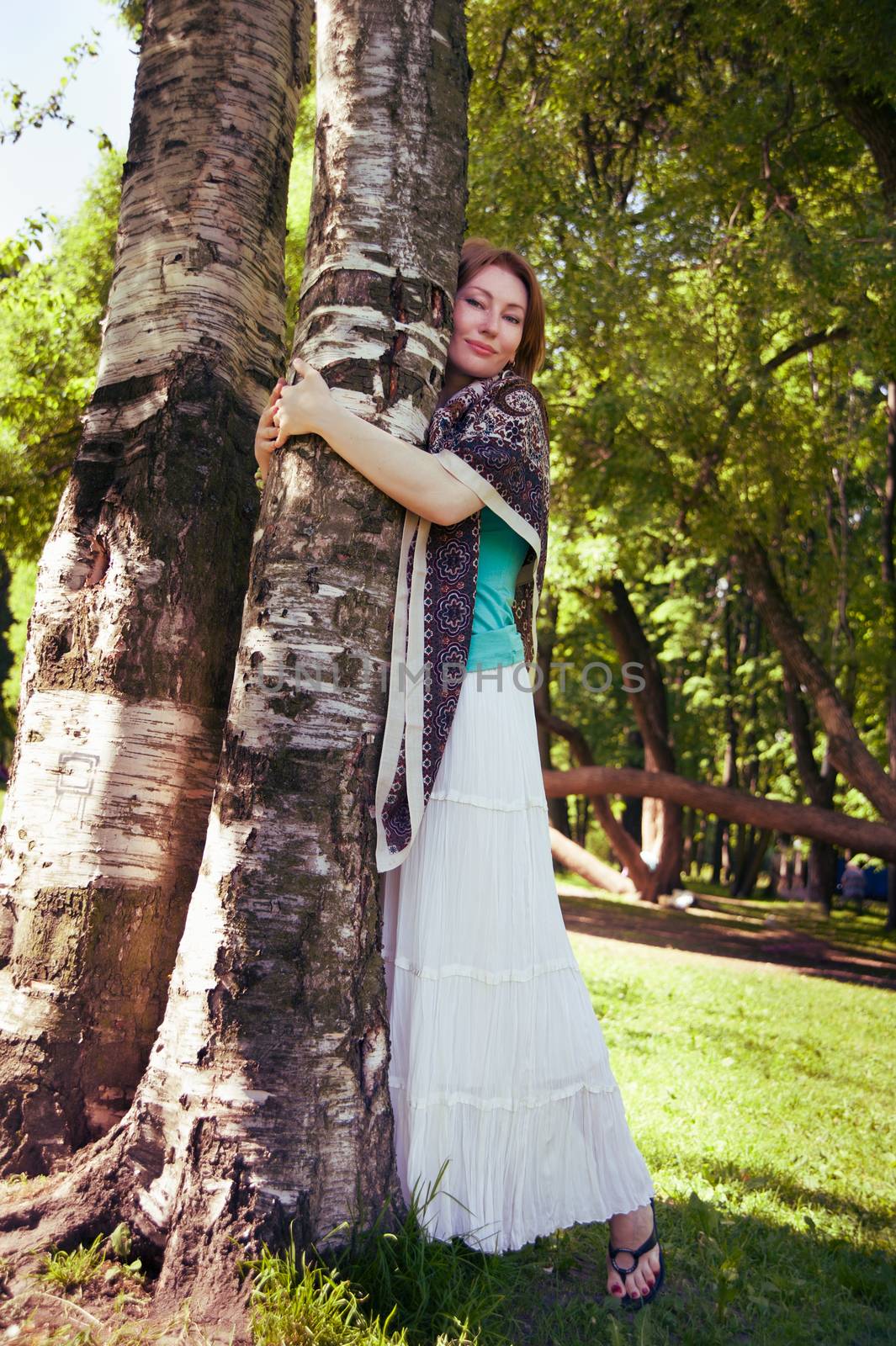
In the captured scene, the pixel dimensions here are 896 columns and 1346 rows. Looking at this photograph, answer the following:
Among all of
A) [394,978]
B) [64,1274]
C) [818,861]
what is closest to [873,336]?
[394,978]

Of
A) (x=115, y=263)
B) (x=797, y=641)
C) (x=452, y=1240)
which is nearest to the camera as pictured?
(x=452, y=1240)

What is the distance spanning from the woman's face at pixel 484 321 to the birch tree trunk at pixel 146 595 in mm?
583

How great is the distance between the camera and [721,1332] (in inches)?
87.4

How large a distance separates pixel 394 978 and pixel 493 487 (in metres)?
1.17

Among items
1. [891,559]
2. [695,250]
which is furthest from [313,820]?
[891,559]

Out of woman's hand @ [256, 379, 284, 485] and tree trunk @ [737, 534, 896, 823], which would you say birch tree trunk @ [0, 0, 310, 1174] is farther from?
tree trunk @ [737, 534, 896, 823]

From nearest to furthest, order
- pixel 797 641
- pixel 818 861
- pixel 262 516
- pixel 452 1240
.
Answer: pixel 452 1240
pixel 262 516
pixel 797 641
pixel 818 861

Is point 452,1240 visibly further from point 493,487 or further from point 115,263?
point 115,263

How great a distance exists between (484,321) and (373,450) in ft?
2.12

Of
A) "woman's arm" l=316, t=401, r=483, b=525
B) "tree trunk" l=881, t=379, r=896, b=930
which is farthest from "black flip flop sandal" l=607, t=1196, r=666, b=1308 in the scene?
"tree trunk" l=881, t=379, r=896, b=930

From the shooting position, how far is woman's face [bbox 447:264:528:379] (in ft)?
8.51

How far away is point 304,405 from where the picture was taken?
7.18 ft

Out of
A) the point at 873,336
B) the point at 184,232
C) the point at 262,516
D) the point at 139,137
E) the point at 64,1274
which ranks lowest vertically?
the point at 64,1274

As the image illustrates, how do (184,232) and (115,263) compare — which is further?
(115,263)
